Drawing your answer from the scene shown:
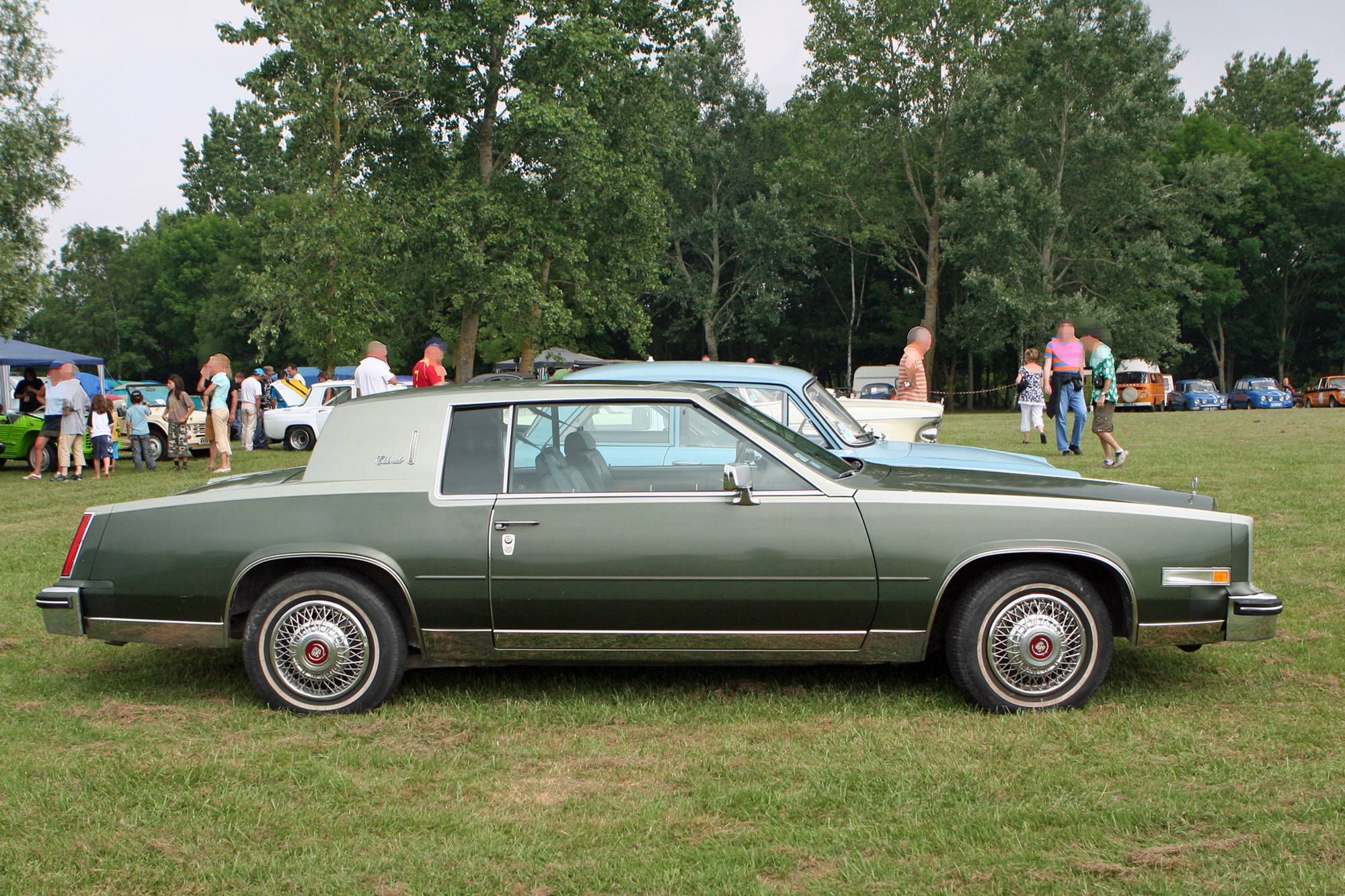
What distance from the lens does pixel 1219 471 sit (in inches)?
510

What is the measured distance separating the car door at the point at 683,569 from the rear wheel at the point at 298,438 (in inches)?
826

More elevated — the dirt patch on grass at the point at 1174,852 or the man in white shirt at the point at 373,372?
the man in white shirt at the point at 373,372

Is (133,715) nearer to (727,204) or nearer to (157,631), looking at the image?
(157,631)

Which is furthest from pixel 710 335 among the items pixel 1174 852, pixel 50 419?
pixel 1174 852

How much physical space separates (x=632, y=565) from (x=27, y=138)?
2657 centimetres

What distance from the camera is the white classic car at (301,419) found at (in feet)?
80.0

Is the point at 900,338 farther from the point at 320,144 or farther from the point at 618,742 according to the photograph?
the point at 618,742

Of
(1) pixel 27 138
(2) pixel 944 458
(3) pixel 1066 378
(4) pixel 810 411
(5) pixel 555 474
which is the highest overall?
(1) pixel 27 138

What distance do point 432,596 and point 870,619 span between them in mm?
1845

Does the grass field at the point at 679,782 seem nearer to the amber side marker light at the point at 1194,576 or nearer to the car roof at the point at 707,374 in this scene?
the amber side marker light at the point at 1194,576

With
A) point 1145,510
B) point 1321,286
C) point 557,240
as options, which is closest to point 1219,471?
point 1145,510

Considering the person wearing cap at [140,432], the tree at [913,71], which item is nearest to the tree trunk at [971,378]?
the tree at [913,71]

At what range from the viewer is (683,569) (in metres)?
4.61

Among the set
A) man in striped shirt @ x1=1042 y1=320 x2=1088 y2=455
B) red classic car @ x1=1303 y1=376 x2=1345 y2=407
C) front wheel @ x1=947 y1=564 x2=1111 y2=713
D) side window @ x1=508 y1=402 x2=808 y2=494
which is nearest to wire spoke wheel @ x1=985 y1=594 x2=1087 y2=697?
front wheel @ x1=947 y1=564 x2=1111 y2=713
